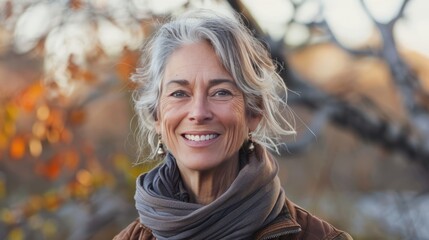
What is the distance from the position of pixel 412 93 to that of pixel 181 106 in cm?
373

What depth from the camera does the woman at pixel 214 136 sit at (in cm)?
295

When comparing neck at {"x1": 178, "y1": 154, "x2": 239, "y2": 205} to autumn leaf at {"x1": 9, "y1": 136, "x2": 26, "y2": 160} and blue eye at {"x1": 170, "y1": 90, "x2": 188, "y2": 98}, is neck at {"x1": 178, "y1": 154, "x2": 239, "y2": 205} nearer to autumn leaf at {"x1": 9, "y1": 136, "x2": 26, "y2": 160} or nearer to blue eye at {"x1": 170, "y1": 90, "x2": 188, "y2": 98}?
blue eye at {"x1": 170, "y1": 90, "x2": 188, "y2": 98}

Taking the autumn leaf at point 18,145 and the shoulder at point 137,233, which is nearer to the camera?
the shoulder at point 137,233

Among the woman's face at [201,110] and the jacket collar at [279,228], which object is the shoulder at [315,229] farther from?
Answer: the woman's face at [201,110]

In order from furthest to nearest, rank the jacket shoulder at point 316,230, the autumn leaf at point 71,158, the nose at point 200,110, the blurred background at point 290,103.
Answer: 1. the autumn leaf at point 71,158
2. the blurred background at point 290,103
3. the jacket shoulder at point 316,230
4. the nose at point 200,110

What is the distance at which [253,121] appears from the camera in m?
3.07

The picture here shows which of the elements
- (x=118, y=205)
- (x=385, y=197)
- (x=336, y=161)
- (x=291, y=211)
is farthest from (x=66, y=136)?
(x=291, y=211)

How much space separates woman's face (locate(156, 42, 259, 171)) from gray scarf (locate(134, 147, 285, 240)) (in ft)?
0.32

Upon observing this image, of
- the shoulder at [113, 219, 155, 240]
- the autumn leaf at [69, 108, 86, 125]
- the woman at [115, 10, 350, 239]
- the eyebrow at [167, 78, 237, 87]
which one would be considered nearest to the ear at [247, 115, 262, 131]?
the woman at [115, 10, 350, 239]

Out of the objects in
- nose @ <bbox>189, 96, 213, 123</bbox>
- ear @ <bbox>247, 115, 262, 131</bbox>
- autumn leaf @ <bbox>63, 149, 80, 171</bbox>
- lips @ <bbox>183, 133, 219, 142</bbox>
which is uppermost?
nose @ <bbox>189, 96, 213, 123</bbox>

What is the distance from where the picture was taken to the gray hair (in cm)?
298

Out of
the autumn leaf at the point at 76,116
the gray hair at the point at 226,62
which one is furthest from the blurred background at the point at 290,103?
the gray hair at the point at 226,62

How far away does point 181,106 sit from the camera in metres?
2.96

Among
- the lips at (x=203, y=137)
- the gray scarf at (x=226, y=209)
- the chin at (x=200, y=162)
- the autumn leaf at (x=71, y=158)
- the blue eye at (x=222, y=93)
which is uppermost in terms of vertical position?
the blue eye at (x=222, y=93)
